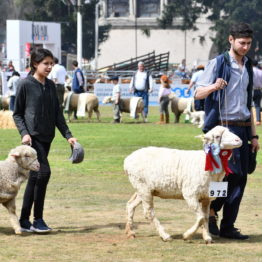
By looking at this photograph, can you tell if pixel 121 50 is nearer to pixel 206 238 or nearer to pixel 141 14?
pixel 141 14

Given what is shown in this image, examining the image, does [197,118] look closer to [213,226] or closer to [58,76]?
[58,76]

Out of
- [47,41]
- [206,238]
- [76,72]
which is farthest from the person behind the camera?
[47,41]

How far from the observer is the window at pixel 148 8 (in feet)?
391

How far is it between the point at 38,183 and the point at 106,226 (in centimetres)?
93

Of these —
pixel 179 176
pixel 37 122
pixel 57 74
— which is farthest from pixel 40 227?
pixel 57 74

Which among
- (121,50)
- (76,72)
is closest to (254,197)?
(76,72)

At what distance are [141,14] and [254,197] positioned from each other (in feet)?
354

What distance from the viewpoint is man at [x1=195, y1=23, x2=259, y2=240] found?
9.37 metres

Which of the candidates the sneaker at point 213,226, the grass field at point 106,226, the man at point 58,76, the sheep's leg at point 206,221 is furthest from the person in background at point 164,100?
the sheep's leg at point 206,221

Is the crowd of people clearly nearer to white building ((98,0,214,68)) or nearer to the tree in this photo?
the tree

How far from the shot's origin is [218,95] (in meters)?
9.42

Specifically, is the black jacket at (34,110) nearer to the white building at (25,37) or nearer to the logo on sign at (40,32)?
the white building at (25,37)

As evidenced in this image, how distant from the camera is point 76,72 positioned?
31.0 metres

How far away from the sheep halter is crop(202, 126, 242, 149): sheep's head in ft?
0.18
